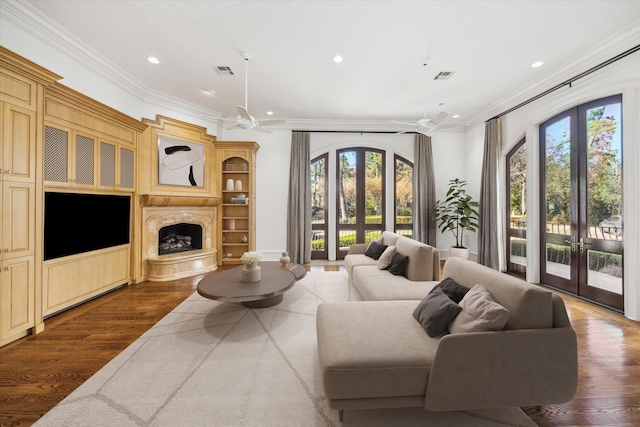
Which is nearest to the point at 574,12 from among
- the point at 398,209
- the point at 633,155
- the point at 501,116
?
the point at 633,155

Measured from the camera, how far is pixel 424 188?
245 inches

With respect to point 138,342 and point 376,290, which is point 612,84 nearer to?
point 376,290

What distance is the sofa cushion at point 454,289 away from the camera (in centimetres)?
203

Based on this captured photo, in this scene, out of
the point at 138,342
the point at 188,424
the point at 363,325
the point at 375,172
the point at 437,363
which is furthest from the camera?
the point at 375,172

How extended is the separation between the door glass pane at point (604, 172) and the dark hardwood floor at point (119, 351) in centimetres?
111

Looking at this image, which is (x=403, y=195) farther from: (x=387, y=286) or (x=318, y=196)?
(x=387, y=286)

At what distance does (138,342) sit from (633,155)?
5833mm

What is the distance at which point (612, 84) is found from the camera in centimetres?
322

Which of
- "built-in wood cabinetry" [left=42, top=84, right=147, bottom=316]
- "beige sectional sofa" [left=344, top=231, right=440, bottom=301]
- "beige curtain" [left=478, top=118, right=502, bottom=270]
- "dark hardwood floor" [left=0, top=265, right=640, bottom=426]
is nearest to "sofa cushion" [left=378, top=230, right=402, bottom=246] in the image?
"beige sectional sofa" [left=344, top=231, right=440, bottom=301]

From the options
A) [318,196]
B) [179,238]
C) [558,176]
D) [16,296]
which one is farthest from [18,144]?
[558,176]

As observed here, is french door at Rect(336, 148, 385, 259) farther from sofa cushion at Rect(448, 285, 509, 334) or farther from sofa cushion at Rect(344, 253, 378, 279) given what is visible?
sofa cushion at Rect(448, 285, 509, 334)

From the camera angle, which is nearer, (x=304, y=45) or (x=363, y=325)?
(x=363, y=325)

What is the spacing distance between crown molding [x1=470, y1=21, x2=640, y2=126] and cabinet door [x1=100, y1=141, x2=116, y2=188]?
6.71m

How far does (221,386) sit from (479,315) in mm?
1878
